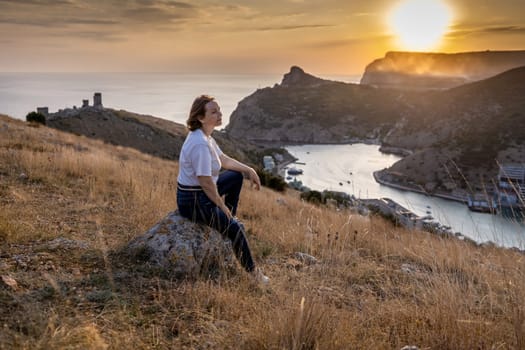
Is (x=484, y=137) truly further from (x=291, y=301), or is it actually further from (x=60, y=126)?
(x=291, y=301)

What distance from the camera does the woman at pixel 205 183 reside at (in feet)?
12.9

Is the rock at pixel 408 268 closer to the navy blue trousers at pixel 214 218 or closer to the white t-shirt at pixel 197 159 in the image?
the navy blue trousers at pixel 214 218

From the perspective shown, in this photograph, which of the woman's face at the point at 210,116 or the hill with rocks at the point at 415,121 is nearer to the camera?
the woman's face at the point at 210,116

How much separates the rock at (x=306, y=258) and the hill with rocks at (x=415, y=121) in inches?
1263

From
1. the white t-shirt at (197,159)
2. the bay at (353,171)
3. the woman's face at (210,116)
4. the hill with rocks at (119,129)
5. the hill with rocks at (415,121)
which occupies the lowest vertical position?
the bay at (353,171)

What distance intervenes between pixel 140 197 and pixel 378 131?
146497 millimetres

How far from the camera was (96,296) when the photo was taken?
3.15m

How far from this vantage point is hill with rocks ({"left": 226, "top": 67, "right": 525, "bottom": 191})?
83625 mm

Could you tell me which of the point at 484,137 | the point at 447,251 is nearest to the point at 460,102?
the point at 484,137

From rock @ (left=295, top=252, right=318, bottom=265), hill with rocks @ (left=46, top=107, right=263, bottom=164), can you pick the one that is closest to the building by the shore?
rock @ (left=295, top=252, right=318, bottom=265)

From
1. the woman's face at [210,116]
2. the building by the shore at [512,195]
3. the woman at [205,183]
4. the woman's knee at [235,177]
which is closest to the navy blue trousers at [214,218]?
the woman at [205,183]

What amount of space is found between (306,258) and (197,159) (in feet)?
6.34

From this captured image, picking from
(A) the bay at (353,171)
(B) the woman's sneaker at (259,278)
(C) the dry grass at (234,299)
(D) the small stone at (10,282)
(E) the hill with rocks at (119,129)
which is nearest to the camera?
(C) the dry grass at (234,299)

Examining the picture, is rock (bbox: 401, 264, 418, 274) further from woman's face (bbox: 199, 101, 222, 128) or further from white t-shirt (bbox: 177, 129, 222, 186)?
woman's face (bbox: 199, 101, 222, 128)
